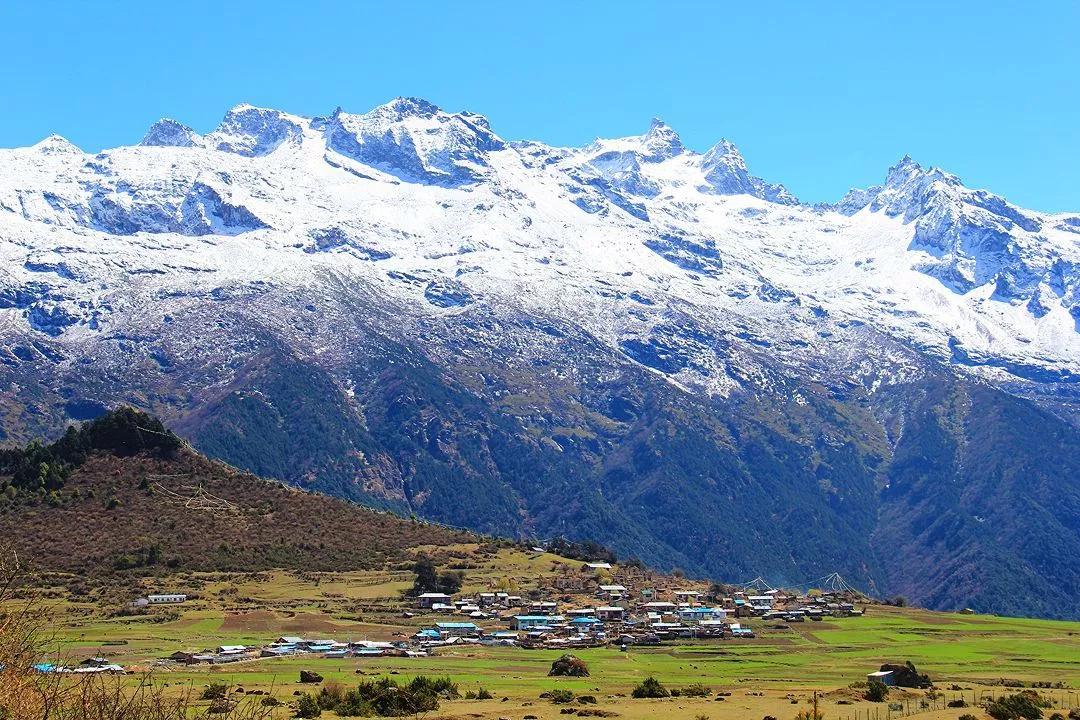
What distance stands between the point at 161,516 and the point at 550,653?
69479mm

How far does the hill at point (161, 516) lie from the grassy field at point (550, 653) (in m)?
7.20

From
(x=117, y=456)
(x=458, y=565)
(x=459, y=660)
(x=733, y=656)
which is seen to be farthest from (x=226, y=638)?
(x=117, y=456)

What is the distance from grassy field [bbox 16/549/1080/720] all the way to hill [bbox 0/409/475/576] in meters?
7.20

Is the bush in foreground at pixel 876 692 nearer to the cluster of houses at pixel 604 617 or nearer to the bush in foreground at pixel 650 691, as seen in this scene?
the bush in foreground at pixel 650 691

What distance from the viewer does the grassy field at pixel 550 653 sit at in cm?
7700

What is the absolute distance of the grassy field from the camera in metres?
77.0

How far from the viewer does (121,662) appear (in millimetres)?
87500

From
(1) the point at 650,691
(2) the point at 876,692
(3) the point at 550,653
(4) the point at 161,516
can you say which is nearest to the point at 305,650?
(3) the point at 550,653

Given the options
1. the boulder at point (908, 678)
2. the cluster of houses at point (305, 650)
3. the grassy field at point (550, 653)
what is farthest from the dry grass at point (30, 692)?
the cluster of houses at point (305, 650)

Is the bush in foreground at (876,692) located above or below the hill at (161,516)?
below

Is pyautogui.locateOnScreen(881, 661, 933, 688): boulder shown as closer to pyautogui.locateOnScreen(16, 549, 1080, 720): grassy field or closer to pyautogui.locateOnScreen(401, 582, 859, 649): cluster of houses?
pyautogui.locateOnScreen(16, 549, 1080, 720): grassy field

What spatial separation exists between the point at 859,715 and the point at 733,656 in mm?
50986

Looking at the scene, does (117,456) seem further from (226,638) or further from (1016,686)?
(1016,686)

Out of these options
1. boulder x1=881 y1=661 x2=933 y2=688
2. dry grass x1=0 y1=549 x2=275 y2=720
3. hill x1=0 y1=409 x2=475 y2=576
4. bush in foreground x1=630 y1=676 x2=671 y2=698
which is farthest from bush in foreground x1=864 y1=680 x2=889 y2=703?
hill x1=0 y1=409 x2=475 y2=576
